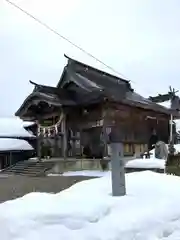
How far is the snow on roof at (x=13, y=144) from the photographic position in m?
28.8

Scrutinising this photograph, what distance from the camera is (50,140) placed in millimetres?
25062

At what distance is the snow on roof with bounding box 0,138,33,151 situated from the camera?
28.8 meters

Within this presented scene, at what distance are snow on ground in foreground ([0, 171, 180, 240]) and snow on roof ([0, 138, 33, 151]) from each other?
2334cm

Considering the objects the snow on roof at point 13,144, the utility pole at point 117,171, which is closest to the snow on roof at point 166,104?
the snow on roof at point 13,144

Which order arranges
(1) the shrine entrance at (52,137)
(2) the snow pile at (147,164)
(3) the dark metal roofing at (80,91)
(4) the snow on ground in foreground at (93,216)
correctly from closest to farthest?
(4) the snow on ground in foreground at (93,216), (2) the snow pile at (147,164), (3) the dark metal roofing at (80,91), (1) the shrine entrance at (52,137)

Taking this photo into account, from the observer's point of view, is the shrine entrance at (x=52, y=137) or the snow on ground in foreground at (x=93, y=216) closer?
the snow on ground in foreground at (x=93, y=216)

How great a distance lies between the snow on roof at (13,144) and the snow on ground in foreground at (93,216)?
23.3 m

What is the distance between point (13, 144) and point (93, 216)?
83.6 ft

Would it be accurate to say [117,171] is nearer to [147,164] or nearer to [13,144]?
[147,164]

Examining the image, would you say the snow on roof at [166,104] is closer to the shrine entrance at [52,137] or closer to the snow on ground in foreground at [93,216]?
the shrine entrance at [52,137]

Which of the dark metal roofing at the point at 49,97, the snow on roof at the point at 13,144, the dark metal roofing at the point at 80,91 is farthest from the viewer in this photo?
the snow on roof at the point at 13,144

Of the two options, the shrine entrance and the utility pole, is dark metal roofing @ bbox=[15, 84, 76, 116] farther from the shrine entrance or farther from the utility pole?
the utility pole

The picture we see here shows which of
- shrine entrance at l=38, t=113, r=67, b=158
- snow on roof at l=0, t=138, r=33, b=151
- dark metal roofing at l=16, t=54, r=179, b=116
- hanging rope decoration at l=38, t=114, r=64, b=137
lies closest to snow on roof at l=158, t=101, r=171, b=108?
dark metal roofing at l=16, t=54, r=179, b=116

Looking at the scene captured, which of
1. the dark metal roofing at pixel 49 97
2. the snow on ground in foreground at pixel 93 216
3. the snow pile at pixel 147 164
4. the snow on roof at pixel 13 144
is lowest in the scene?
the snow on ground in foreground at pixel 93 216
